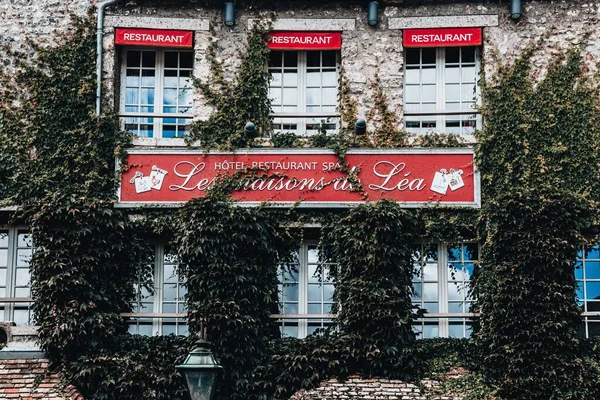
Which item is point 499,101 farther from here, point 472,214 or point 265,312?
point 265,312

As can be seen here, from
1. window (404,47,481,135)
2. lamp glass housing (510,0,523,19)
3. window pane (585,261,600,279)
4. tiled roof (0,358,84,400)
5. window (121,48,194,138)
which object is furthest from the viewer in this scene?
window (121,48,194,138)

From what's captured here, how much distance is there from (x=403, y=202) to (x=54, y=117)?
5528 millimetres

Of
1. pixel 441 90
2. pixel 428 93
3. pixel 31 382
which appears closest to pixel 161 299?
pixel 31 382

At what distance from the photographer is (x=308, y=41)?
18.6m

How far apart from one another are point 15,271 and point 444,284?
658 centimetres

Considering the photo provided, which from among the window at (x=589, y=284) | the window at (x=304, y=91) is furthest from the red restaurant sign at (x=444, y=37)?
the window at (x=589, y=284)

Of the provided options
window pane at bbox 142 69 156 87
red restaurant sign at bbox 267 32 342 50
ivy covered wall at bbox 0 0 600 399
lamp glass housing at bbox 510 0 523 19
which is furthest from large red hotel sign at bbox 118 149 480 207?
lamp glass housing at bbox 510 0 523 19

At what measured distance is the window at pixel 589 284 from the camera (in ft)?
58.5

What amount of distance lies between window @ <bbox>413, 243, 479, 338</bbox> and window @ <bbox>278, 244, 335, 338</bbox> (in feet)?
4.52

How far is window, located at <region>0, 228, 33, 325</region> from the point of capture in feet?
59.6

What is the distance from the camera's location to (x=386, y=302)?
57.1 ft

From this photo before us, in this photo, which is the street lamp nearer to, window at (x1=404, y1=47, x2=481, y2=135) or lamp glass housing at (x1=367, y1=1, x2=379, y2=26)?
window at (x1=404, y1=47, x2=481, y2=135)

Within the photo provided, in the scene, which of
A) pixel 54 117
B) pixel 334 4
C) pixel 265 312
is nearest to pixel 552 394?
pixel 265 312

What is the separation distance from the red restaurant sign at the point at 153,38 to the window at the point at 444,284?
490cm
